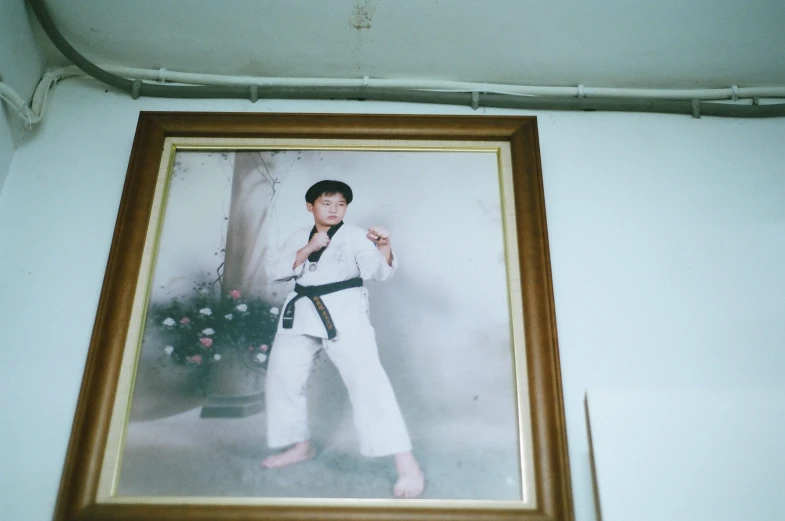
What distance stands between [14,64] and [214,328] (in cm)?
64

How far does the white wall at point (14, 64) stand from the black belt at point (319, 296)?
0.60m

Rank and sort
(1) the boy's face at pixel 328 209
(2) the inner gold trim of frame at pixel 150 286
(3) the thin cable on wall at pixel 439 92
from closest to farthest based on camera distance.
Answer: (2) the inner gold trim of frame at pixel 150 286 → (1) the boy's face at pixel 328 209 → (3) the thin cable on wall at pixel 439 92

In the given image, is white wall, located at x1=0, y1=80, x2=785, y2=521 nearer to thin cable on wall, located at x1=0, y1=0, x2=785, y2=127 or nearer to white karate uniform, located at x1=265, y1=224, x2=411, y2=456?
thin cable on wall, located at x1=0, y1=0, x2=785, y2=127

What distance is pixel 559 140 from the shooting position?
1.32 meters

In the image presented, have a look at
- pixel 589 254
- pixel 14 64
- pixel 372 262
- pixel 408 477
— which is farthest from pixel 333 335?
pixel 14 64

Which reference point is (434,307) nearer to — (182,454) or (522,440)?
(522,440)

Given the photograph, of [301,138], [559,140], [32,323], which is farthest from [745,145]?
[32,323]

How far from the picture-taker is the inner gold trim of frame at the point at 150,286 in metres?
0.98

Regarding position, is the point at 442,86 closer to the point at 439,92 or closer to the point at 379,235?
the point at 439,92

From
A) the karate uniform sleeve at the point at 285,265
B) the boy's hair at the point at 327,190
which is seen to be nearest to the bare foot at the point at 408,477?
the karate uniform sleeve at the point at 285,265

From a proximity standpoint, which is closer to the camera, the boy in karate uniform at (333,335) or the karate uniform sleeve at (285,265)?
the boy in karate uniform at (333,335)

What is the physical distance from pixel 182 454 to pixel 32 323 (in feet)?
1.19

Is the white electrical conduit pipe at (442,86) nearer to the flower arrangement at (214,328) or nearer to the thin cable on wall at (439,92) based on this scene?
the thin cable on wall at (439,92)

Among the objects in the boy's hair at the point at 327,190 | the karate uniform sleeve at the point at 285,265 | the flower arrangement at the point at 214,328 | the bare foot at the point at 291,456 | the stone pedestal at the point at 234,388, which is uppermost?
the boy's hair at the point at 327,190
